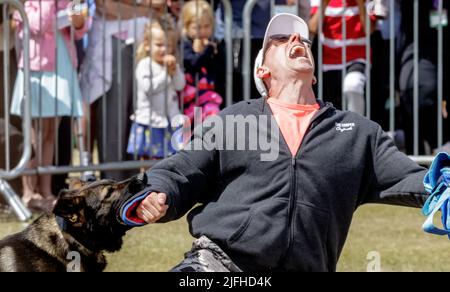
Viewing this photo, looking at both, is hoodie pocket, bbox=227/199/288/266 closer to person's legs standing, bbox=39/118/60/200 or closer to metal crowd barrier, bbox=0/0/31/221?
metal crowd barrier, bbox=0/0/31/221

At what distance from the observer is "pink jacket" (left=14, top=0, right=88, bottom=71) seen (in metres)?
8.89

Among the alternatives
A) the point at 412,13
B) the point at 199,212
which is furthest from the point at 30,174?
the point at 199,212

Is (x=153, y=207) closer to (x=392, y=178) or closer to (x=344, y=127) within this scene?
(x=344, y=127)

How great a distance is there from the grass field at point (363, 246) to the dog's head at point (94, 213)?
1486 mm

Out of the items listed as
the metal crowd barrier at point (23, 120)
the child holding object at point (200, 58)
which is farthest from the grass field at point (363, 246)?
the child holding object at point (200, 58)

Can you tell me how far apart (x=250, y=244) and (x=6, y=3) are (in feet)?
15.0

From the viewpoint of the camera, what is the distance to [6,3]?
863 cm

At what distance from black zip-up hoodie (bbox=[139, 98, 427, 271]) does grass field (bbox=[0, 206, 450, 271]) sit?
2.06 metres

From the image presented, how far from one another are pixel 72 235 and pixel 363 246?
2.86 m

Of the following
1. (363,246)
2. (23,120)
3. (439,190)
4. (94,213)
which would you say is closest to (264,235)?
(439,190)

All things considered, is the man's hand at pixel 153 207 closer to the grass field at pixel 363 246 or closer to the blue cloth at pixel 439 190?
→ the blue cloth at pixel 439 190

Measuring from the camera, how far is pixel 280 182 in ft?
15.5

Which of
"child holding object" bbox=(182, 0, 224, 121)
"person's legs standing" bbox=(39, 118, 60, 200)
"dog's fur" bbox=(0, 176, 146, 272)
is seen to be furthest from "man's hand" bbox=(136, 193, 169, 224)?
"child holding object" bbox=(182, 0, 224, 121)
